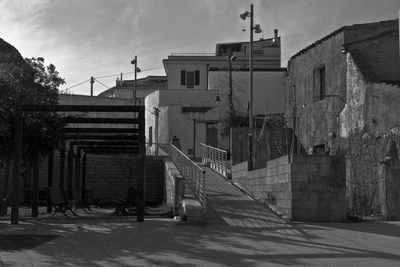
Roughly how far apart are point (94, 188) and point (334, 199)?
17360 mm

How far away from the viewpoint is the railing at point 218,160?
23703mm

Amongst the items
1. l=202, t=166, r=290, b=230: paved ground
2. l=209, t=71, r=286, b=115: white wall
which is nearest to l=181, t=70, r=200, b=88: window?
l=209, t=71, r=286, b=115: white wall

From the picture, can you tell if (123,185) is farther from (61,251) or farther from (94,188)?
(61,251)

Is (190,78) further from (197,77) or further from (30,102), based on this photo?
A: (30,102)

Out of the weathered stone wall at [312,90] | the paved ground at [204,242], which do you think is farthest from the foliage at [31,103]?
the weathered stone wall at [312,90]

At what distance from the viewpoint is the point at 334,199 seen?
15.0 m

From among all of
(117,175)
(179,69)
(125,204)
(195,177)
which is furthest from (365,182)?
(179,69)

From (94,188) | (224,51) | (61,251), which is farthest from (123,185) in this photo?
(224,51)

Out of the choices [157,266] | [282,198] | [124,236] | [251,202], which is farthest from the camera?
[251,202]

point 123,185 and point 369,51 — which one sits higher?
point 369,51

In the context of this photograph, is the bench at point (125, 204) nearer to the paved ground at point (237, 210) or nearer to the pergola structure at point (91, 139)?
the pergola structure at point (91, 139)

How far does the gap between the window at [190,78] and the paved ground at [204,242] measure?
33767mm

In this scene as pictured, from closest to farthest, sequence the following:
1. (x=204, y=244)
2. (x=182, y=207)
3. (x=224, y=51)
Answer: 1. (x=204, y=244)
2. (x=182, y=207)
3. (x=224, y=51)

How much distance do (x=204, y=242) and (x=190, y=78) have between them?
128 ft
